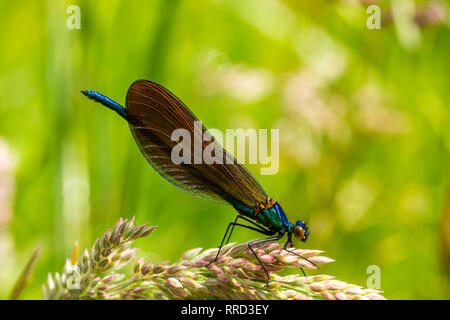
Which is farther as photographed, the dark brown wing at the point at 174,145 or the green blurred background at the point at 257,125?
the green blurred background at the point at 257,125

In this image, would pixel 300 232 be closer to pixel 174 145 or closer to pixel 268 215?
pixel 268 215

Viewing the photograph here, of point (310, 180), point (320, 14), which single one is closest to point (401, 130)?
point (310, 180)

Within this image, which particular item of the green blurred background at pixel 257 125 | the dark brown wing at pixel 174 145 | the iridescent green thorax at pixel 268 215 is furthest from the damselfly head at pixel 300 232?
the green blurred background at pixel 257 125

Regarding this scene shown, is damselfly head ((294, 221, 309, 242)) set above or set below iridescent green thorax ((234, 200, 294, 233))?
below

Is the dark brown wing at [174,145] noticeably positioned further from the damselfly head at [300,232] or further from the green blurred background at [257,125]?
the green blurred background at [257,125]

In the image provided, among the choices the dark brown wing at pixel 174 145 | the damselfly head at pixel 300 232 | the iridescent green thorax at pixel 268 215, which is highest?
the dark brown wing at pixel 174 145

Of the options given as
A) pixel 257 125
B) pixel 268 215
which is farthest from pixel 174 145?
pixel 257 125

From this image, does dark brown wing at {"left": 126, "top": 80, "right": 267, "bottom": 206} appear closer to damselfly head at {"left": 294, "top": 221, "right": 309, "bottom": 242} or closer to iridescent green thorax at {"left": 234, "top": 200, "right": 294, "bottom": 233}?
iridescent green thorax at {"left": 234, "top": 200, "right": 294, "bottom": 233}

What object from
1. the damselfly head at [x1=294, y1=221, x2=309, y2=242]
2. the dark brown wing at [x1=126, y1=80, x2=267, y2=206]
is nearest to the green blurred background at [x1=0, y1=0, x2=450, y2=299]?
the dark brown wing at [x1=126, y1=80, x2=267, y2=206]
